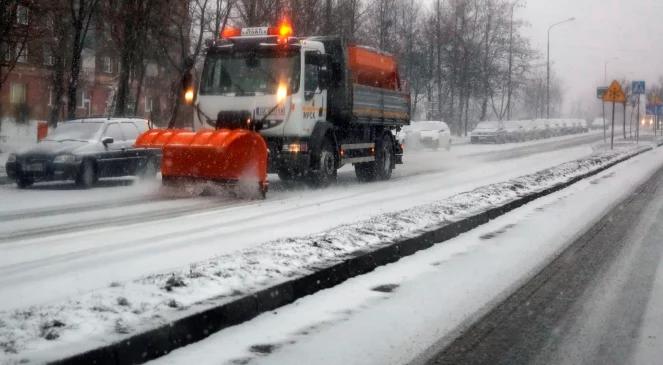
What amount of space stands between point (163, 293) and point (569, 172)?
1600cm

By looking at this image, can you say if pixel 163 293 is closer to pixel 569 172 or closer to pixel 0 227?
pixel 0 227

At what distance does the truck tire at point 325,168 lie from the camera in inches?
624

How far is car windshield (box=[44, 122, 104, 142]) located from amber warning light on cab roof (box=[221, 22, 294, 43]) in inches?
152

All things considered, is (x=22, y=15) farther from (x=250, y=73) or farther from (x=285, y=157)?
(x=285, y=157)

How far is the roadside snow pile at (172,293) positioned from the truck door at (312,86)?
632 centimetres

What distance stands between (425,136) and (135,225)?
27656 mm

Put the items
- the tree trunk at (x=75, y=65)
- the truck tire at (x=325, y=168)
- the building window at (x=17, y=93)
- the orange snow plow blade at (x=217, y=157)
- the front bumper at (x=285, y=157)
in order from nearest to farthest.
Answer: the orange snow plow blade at (x=217, y=157), the front bumper at (x=285, y=157), the truck tire at (x=325, y=168), the tree trunk at (x=75, y=65), the building window at (x=17, y=93)

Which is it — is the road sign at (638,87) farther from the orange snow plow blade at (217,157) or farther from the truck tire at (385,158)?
the orange snow plow blade at (217,157)

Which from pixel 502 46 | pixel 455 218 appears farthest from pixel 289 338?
pixel 502 46

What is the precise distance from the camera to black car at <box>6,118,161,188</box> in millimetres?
15930

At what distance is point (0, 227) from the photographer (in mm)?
10250

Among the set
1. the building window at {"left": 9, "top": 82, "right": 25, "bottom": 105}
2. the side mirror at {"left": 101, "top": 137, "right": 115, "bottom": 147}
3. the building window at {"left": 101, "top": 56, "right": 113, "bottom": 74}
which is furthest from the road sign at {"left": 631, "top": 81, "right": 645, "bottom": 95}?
the building window at {"left": 101, "top": 56, "right": 113, "bottom": 74}

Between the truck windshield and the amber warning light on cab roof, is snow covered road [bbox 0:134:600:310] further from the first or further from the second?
the amber warning light on cab roof

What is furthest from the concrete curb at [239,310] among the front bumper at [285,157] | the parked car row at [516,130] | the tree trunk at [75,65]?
the parked car row at [516,130]
